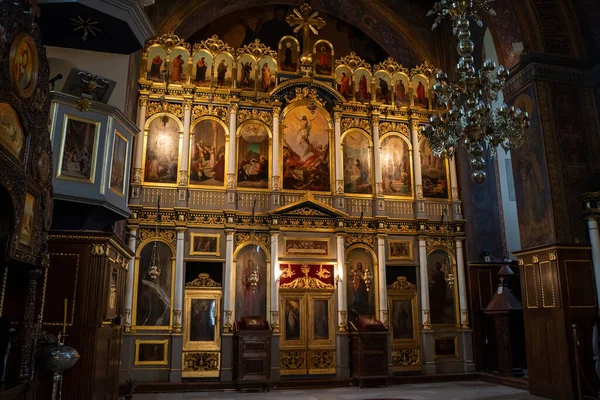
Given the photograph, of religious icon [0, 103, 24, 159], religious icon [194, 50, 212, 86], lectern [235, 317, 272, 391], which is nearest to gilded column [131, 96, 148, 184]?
religious icon [194, 50, 212, 86]

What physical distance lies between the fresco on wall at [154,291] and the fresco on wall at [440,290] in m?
7.07

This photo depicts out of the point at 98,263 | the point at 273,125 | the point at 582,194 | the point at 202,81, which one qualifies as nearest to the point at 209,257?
the point at 273,125

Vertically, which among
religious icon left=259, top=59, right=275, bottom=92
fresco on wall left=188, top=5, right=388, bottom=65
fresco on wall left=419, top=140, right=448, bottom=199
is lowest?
fresco on wall left=419, top=140, right=448, bottom=199

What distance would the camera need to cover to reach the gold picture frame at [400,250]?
14.0 m

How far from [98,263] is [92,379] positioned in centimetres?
152

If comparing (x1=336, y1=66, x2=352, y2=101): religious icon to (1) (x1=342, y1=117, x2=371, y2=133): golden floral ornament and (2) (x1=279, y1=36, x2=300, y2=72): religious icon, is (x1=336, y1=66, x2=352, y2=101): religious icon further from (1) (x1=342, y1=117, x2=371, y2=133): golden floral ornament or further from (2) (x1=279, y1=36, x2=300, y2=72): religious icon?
(2) (x1=279, y1=36, x2=300, y2=72): religious icon

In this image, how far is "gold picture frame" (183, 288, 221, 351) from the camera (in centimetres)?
1228

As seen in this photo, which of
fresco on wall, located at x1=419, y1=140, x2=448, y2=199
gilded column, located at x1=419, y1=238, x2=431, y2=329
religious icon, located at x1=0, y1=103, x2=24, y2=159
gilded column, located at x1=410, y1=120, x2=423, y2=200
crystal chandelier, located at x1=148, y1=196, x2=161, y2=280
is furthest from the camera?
fresco on wall, located at x1=419, y1=140, x2=448, y2=199

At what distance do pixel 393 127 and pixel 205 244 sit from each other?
649 centimetres

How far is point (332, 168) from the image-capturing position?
14.2m

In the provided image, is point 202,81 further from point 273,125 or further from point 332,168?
point 332,168

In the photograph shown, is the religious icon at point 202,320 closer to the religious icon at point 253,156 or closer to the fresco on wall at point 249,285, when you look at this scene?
the fresco on wall at point 249,285

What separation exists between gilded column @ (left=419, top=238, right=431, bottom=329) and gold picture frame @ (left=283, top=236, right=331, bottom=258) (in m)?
2.70

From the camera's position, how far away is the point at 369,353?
1223 cm
